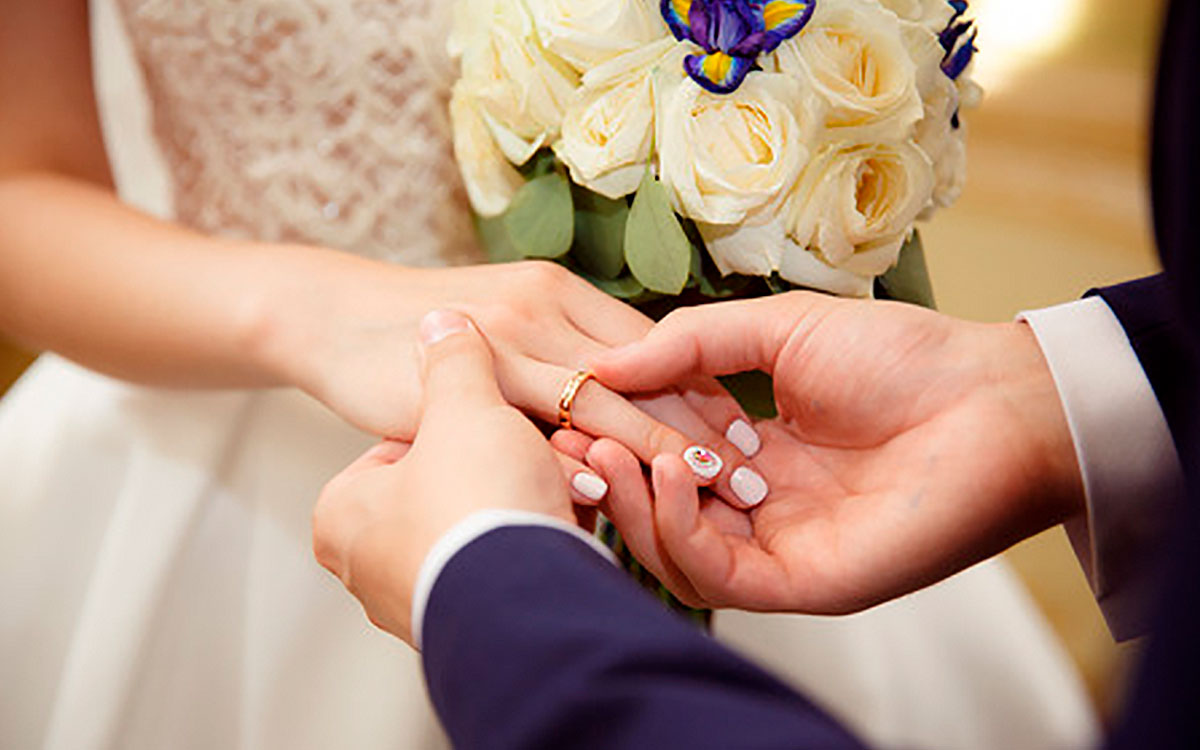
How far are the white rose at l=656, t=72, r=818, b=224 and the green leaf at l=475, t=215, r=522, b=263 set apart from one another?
0.22 meters

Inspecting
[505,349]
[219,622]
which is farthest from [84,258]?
[505,349]

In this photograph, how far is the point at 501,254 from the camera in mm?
973

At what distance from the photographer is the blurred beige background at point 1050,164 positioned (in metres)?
2.37

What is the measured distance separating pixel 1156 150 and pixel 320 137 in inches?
31.8

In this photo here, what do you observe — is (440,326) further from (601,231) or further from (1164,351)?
(1164,351)

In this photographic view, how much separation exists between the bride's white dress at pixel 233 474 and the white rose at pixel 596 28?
28 centimetres

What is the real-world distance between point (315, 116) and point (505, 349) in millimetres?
362

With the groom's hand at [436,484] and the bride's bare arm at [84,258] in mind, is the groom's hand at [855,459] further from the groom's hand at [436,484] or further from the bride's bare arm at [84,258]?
the bride's bare arm at [84,258]

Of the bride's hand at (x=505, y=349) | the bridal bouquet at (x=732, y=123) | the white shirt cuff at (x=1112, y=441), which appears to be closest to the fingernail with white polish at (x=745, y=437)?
the bride's hand at (x=505, y=349)

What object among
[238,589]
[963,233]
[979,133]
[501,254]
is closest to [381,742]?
[238,589]

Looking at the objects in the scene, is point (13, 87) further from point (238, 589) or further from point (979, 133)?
point (979, 133)

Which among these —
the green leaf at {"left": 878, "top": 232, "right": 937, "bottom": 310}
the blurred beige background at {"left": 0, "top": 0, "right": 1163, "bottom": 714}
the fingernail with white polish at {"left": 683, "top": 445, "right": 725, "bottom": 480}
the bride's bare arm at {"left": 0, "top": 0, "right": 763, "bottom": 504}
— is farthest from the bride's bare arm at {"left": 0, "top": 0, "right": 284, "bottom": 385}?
the blurred beige background at {"left": 0, "top": 0, "right": 1163, "bottom": 714}

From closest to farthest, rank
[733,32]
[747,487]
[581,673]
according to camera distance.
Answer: [581,673] → [733,32] → [747,487]

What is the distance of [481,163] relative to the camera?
0.89 meters
